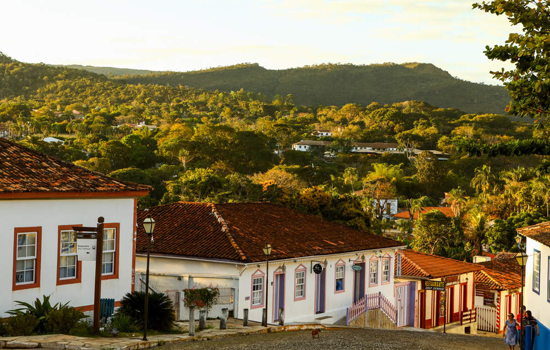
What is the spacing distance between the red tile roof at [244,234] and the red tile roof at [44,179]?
578cm

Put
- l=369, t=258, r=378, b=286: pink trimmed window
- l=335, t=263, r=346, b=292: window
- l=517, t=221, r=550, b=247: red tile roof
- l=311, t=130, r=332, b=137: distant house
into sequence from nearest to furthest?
l=517, t=221, r=550, b=247: red tile roof → l=335, t=263, r=346, b=292: window → l=369, t=258, r=378, b=286: pink trimmed window → l=311, t=130, r=332, b=137: distant house

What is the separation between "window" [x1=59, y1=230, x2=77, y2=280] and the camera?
16.0 meters

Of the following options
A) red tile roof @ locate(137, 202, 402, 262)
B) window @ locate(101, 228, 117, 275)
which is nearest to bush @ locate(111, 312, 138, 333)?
window @ locate(101, 228, 117, 275)

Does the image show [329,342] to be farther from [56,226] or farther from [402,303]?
[402,303]

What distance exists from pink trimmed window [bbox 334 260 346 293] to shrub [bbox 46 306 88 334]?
1334 centimetres

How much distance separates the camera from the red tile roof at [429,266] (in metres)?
31.6

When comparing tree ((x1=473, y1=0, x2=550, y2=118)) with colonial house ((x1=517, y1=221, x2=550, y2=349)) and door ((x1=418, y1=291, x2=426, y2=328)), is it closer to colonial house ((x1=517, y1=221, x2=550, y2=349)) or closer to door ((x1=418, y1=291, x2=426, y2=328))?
colonial house ((x1=517, y1=221, x2=550, y2=349))

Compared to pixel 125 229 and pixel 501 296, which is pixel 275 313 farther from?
pixel 501 296

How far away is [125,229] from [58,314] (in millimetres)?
3578

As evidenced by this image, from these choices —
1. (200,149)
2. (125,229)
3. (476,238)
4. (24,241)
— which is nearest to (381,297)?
(125,229)

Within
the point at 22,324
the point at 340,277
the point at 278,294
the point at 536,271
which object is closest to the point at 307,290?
the point at 278,294

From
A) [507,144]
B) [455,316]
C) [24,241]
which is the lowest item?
[455,316]

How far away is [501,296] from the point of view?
34188 mm

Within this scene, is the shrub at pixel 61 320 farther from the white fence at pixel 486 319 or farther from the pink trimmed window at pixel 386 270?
the white fence at pixel 486 319
